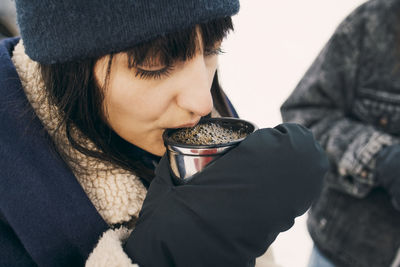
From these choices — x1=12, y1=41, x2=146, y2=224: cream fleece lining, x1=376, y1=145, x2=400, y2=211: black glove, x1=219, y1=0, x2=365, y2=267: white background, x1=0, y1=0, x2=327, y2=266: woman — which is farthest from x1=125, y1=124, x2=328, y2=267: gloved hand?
x1=219, y1=0, x2=365, y2=267: white background

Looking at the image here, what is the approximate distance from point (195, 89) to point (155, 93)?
0.32 feet

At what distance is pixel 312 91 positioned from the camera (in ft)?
4.33

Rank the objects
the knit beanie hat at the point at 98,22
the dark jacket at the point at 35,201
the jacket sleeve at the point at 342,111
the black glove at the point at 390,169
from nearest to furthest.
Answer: the knit beanie hat at the point at 98,22, the dark jacket at the point at 35,201, the black glove at the point at 390,169, the jacket sleeve at the point at 342,111

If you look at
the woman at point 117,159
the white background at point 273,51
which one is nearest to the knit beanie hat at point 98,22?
the woman at point 117,159

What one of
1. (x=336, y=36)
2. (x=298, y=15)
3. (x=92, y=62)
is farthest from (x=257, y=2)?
(x=92, y=62)

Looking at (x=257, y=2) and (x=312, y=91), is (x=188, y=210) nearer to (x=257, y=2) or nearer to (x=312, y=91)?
(x=312, y=91)

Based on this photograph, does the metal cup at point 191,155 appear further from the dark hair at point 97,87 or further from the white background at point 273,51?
the white background at point 273,51

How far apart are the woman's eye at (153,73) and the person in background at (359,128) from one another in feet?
2.81

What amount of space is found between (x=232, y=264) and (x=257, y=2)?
250 centimetres

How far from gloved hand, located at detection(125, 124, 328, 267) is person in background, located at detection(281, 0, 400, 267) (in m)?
0.64

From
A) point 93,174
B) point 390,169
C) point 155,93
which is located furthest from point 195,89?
point 390,169

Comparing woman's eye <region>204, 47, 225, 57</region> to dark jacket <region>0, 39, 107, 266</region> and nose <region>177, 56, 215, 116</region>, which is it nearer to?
nose <region>177, 56, 215, 116</region>

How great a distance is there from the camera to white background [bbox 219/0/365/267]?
2.29 m

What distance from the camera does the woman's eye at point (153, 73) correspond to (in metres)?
0.67
